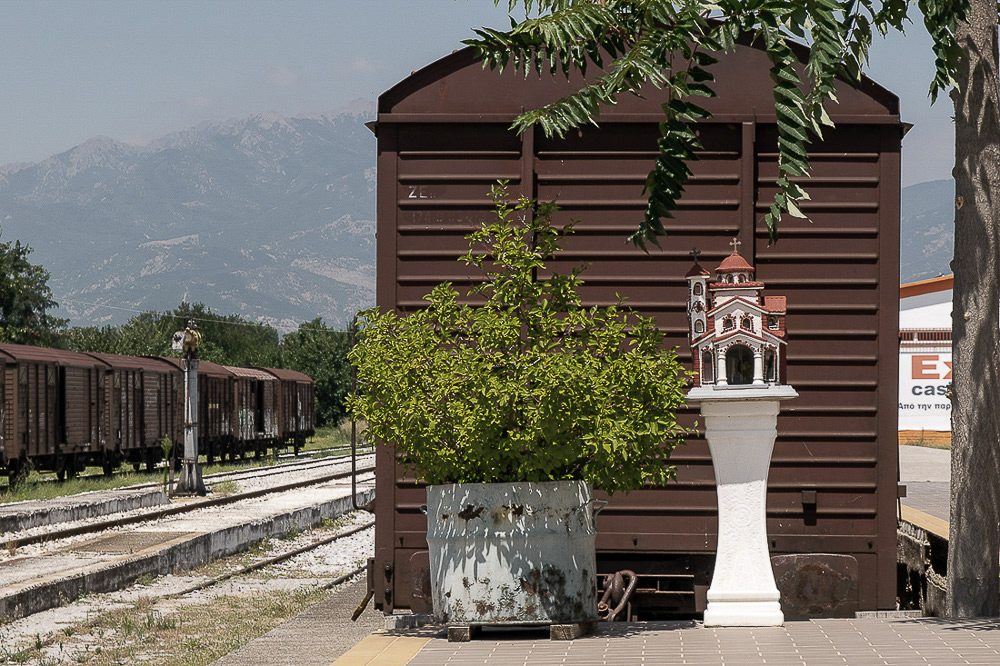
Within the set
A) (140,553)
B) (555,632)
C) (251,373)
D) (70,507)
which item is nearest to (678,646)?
(555,632)

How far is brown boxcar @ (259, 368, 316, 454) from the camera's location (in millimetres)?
55750

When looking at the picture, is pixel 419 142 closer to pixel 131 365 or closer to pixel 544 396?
pixel 544 396

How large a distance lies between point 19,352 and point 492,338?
80.7 feet

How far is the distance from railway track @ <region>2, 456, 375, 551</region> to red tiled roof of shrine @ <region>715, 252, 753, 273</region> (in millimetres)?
12189

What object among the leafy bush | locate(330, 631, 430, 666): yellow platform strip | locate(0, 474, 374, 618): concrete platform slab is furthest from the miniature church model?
locate(0, 474, 374, 618): concrete platform slab

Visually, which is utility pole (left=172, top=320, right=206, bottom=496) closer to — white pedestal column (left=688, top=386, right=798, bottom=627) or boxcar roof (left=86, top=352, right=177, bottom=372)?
boxcar roof (left=86, top=352, right=177, bottom=372)

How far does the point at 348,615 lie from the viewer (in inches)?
441

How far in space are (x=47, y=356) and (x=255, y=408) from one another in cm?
1900

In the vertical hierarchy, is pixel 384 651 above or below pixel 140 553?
above

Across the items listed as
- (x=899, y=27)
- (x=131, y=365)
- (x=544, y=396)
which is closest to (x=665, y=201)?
(x=544, y=396)

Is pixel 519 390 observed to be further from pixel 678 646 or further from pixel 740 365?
pixel 678 646

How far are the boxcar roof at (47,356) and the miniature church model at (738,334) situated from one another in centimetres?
2384

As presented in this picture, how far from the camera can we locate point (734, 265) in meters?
8.92

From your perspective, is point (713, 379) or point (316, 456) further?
point (316, 456)
